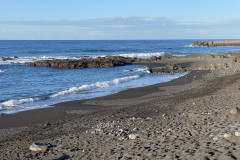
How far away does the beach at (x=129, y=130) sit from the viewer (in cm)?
713

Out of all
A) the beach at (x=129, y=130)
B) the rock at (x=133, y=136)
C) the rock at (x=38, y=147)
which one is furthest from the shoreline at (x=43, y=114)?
the rock at (x=133, y=136)

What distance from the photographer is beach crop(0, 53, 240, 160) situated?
7.13 m

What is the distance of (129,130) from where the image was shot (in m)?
9.47

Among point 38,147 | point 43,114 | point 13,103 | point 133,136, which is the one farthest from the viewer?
point 13,103

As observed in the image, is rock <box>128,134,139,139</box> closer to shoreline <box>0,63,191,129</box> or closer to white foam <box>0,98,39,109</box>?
shoreline <box>0,63,191,129</box>

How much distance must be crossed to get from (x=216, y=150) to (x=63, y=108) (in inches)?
378

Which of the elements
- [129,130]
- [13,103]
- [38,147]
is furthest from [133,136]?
[13,103]

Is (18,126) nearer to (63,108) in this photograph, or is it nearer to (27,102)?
(63,108)

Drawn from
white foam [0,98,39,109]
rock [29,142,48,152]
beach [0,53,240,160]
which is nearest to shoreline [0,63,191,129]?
beach [0,53,240,160]

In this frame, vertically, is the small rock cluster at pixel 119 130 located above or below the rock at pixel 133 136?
below

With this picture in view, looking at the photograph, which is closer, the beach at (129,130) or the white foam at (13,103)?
the beach at (129,130)

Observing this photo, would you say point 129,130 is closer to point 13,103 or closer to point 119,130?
point 119,130

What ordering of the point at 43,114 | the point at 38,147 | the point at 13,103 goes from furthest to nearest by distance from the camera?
1. the point at 13,103
2. the point at 43,114
3. the point at 38,147

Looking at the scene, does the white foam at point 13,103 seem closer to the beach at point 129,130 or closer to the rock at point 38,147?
the beach at point 129,130
